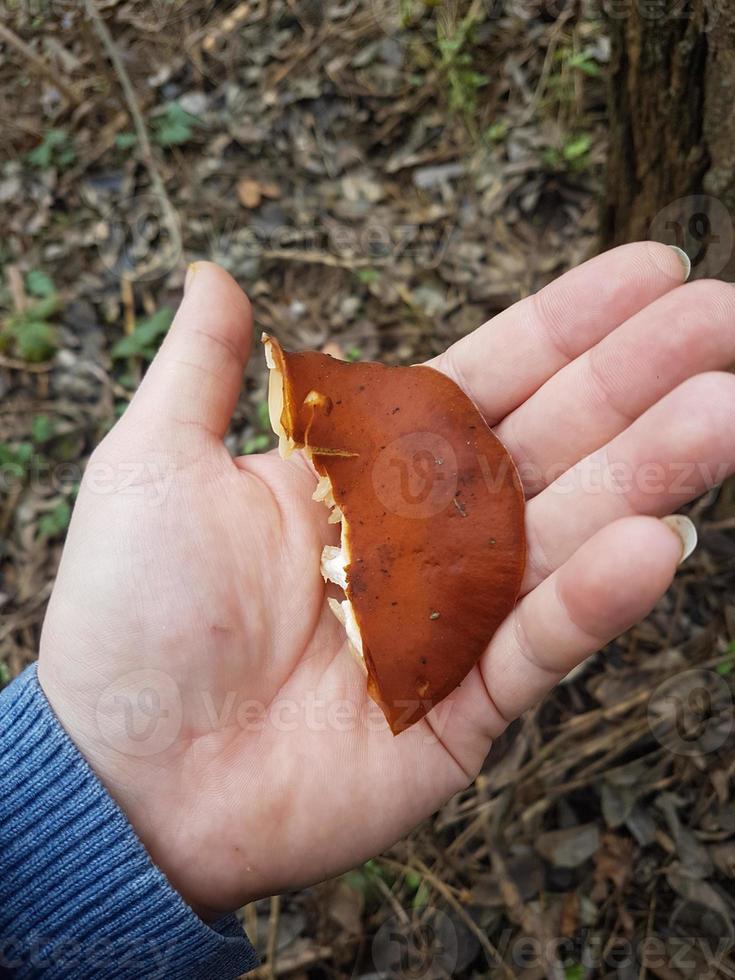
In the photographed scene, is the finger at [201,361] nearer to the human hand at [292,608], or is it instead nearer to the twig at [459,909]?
the human hand at [292,608]

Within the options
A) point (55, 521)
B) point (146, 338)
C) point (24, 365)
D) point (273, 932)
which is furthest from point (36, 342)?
point (273, 932)

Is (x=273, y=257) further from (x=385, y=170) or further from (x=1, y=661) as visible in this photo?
(x=1, y=661)

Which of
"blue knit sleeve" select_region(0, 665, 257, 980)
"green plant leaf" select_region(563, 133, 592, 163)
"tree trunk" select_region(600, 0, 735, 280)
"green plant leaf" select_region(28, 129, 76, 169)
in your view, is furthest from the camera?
"green plant leaf" select_region(28, 129, 76, 169)

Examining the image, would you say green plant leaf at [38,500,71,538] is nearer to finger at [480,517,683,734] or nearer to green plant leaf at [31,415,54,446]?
A: green plant leaf at [31,415,54,446]

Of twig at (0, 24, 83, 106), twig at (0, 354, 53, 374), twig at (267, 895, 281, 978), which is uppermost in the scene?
twig at (0, 24, 83, 106)

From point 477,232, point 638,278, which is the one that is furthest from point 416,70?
point 638,278

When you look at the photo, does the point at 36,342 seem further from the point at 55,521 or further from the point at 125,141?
the point at 125,141

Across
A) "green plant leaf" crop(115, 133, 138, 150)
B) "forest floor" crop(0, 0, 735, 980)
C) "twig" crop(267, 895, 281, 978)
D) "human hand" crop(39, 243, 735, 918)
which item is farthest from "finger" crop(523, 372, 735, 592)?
"green plant leaf" crop(115, 133, 138, 150)

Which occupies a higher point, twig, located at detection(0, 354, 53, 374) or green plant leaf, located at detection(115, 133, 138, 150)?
green plant leaf, located at detection(115, 133, 138, 150)
